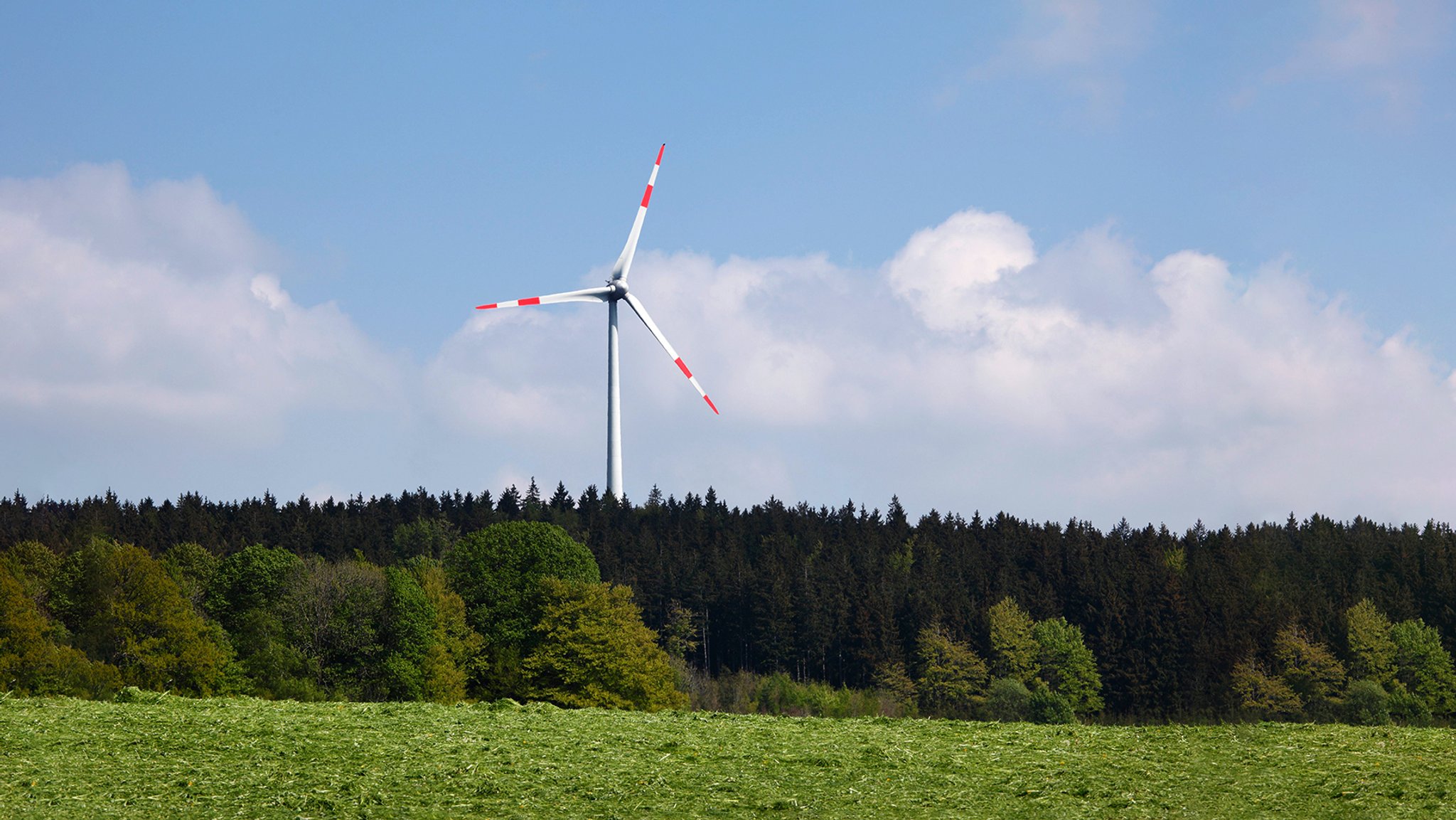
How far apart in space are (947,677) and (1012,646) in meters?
9.71

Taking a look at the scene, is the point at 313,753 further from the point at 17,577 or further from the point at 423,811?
the point at 17,577

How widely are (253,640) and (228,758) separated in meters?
50.8

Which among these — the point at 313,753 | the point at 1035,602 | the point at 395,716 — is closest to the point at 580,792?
the point at 313,753

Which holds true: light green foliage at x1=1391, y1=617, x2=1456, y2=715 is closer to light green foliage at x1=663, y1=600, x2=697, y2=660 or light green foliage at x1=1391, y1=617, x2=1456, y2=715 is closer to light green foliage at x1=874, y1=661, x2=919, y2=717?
light green foliage at x1=874, y1=661, x2=919, y2=717

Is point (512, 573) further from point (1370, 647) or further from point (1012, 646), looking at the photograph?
point (1370, 647)

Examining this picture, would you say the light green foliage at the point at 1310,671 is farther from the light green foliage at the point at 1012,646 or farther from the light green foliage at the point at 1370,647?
the light green foliage at the point at 1012,646

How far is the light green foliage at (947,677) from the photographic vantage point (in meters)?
124

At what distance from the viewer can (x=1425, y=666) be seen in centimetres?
12812

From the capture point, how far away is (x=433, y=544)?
16888cm

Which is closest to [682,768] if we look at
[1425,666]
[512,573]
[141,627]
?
[141,627]

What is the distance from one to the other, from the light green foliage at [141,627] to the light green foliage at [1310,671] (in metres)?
96.2

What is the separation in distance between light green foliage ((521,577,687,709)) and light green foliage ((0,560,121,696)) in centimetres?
2175

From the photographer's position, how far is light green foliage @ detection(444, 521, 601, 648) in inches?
3164

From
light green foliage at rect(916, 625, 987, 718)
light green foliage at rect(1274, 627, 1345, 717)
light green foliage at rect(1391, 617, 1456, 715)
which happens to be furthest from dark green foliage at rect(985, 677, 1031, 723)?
light green foliage at rect(1391, 617, 1456, 715)
